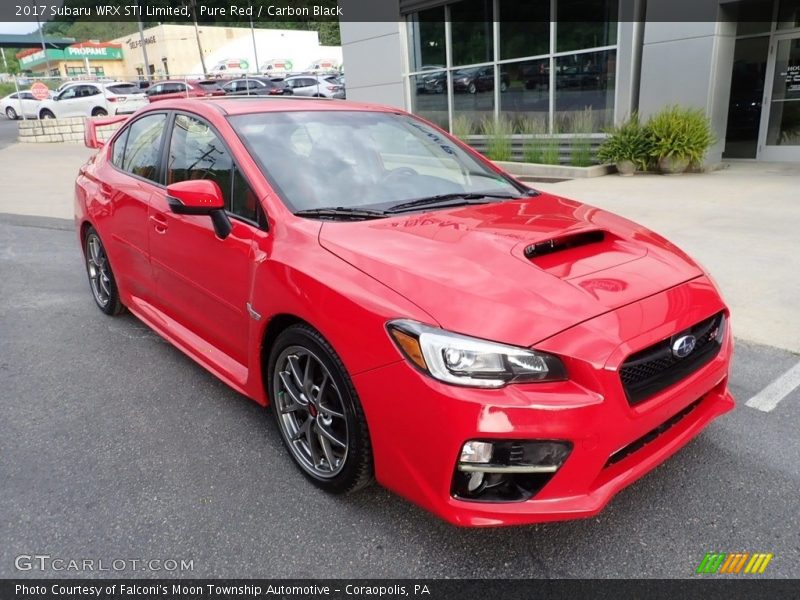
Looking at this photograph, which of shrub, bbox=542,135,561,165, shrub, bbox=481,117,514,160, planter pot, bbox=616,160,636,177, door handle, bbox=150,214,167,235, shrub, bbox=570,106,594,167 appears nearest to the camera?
door handle, bbox=150,214,167,235

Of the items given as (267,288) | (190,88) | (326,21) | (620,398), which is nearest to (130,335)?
(267,288)

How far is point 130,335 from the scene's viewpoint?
4559mm

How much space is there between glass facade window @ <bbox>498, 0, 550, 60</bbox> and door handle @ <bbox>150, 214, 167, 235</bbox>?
11.1m

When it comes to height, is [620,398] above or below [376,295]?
below

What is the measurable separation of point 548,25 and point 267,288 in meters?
11.8

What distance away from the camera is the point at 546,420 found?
1.98m

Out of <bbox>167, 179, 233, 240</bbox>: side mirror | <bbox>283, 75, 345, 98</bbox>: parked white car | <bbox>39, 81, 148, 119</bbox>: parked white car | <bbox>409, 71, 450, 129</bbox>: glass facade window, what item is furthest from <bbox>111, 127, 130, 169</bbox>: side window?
<bbox>283, 75, 345, 98</bbox>: parked white car

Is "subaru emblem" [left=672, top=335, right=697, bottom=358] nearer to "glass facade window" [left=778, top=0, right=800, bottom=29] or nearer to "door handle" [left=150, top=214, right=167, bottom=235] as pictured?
"door handle" [left=150, top=214, right=167, bottom=235]

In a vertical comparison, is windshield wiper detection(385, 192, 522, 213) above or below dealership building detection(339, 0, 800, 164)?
below

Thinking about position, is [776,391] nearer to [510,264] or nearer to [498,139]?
[510,264]

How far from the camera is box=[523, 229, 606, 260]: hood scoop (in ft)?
8.20

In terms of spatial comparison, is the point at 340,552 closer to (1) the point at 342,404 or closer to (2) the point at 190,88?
(1) the point at 342,404

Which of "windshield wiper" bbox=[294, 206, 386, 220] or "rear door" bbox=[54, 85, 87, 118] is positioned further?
"rear door" bbox=[54, 85, 87, 118]

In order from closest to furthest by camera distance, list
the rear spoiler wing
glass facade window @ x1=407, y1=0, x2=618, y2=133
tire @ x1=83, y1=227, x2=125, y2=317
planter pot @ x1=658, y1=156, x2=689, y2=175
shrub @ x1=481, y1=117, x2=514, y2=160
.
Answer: tire @ x1=83, y1=227, x2=125, y2=317 → the rear spoiler wing → planter pot @ x1=658, y1=156, x2=689, y2=175 → glass facade window @ x1=407, y1=0, x2=618, y2=133 → shrub @ x1=481, y1=117, x2=514, y2=160
